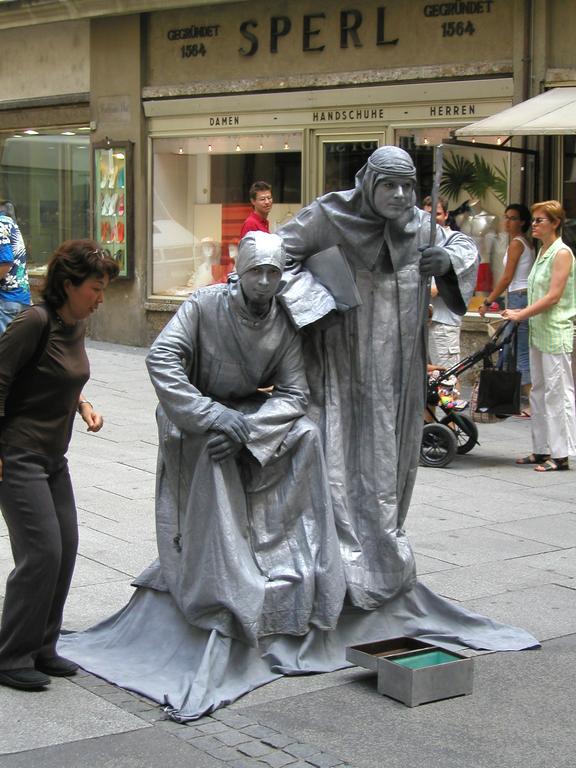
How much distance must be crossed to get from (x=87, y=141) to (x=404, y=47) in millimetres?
5327

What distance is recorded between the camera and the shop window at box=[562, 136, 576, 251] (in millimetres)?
12242

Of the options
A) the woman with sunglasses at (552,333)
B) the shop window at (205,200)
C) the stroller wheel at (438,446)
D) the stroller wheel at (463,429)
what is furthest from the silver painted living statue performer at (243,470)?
the shop window at (205,200)

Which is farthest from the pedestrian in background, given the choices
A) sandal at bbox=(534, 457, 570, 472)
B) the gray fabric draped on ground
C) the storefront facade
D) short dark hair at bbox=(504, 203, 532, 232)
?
the gray fabric draped on ground

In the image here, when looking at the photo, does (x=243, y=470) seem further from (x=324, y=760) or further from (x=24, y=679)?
(x=324, y=760)

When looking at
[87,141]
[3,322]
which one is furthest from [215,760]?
[87,141]

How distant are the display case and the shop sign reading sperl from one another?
1568mm

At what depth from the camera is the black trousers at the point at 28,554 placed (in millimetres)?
4730

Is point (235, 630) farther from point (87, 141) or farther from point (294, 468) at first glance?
point (87, 141)

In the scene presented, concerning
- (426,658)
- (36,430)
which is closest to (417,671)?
(426,658)

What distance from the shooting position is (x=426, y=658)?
4.91 meters

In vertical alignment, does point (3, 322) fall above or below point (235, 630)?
above

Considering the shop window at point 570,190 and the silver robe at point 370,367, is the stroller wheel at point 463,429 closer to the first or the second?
the shop window at point 570,190

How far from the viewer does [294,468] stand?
5023 millimetres

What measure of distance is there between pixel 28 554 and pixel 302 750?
3.93 feet
